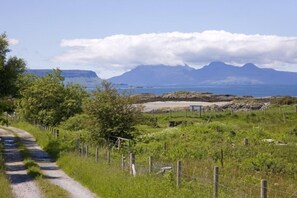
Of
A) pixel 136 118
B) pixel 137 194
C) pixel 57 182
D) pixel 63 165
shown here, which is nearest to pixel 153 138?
pixel 136 118

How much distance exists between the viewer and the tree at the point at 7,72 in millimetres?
48094

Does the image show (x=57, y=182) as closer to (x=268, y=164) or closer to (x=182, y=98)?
(x=268, y=164)

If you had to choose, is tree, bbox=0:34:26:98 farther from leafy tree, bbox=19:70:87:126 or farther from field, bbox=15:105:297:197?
leafy tree, bbox=19:70:87:126

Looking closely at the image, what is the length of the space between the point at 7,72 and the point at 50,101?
26553 millimetres

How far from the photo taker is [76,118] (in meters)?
66.3

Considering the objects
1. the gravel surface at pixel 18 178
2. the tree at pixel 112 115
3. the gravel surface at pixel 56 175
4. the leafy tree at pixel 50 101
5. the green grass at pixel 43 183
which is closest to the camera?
the green grass at pixel 43 183

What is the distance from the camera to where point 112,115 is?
41312 millimetres

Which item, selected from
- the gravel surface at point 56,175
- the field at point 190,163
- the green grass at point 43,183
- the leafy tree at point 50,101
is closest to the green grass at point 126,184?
the field at point 190,163

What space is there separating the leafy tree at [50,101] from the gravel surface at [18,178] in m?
21.3

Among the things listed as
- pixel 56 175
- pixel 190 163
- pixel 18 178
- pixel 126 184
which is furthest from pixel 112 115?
pixel 126 184

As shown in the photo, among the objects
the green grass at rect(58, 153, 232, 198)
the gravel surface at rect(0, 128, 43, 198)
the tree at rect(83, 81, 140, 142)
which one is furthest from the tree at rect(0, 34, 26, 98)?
the green grass at rect(58, 153, 232, 198)

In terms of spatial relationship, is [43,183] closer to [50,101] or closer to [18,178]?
[18,178]

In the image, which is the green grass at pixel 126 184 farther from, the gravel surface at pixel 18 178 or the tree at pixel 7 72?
the tree at pixel 7 72

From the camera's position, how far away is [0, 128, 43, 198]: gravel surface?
2543 centimetres
